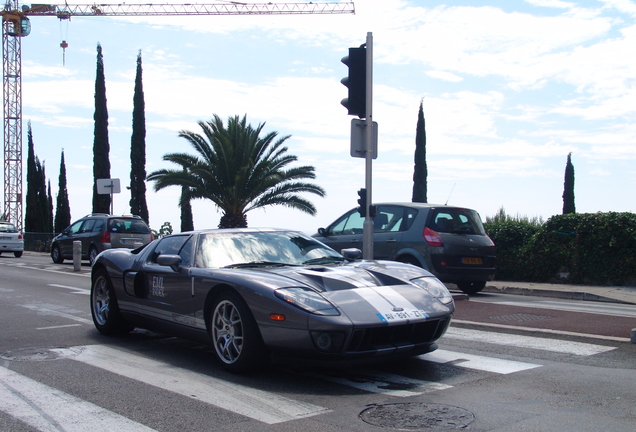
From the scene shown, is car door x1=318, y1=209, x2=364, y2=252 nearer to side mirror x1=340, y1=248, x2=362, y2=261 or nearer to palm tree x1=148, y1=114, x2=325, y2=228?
side mirror x1=340, y1=248, x2=362, y2=261

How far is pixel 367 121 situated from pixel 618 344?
5609 mm

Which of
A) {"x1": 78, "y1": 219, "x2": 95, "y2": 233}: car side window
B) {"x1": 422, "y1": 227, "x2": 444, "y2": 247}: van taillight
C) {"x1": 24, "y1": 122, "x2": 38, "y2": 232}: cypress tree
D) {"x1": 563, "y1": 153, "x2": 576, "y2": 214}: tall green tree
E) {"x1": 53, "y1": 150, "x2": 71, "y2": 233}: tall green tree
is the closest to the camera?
{"x1": 422, "y1": 227, "x2": 444, "y2": 247}: van taillight

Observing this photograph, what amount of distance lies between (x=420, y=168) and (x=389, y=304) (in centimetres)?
3018

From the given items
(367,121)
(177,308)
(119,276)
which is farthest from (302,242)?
(367,121)

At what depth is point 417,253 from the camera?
11250 millimetres

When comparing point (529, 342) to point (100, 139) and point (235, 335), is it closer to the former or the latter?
point (235, 335)

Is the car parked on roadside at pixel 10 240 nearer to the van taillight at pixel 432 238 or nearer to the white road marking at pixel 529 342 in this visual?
the van taillight at pixel 432 238

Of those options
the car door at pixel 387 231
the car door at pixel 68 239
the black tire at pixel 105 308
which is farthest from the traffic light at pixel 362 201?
the car door at pixel 68 239

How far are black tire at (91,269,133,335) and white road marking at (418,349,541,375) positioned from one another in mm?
3513

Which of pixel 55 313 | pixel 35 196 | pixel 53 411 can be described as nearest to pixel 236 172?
pixel 55 313

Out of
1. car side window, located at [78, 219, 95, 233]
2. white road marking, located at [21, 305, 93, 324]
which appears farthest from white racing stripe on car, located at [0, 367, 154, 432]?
car side window, located at [78, 219, 95, 233]

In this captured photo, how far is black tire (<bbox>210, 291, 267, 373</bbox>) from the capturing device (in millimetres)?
5238

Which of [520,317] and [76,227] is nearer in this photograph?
[520,317]

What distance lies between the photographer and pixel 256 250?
6.31 m
